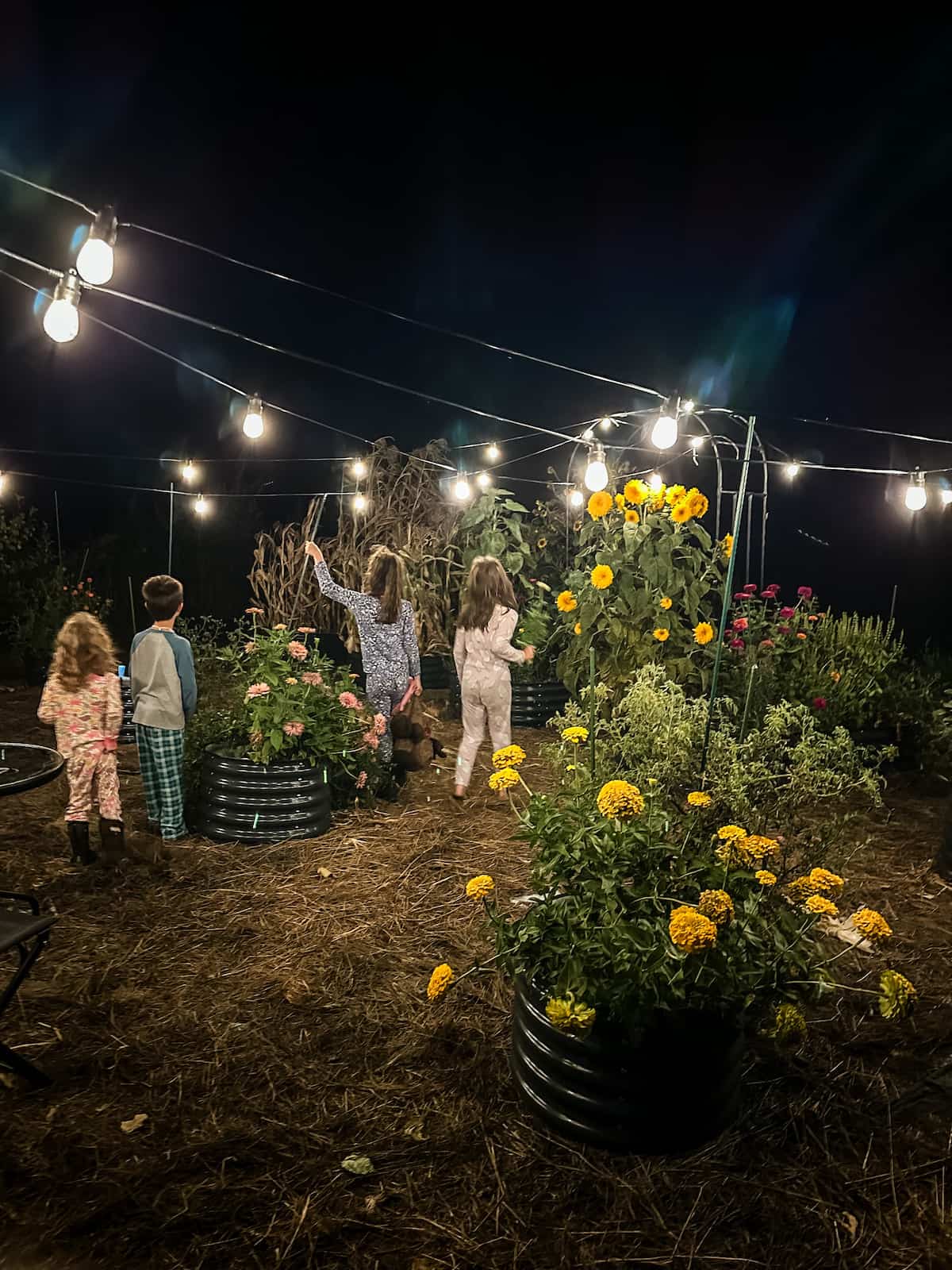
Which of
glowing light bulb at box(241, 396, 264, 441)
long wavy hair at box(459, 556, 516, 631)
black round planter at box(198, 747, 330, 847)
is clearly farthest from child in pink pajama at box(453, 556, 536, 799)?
glowing light bulb at box(241, 396, 264, 441)

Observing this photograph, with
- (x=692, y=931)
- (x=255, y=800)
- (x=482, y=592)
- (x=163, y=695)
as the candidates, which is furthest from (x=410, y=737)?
(x=692, y=931)

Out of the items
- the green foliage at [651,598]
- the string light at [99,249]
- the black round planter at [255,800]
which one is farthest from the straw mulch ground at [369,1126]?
the string light at [99,249]

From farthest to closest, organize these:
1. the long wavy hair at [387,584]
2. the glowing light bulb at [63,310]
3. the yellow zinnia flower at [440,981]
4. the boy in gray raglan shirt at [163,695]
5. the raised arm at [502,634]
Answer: the long wavy hair at [387,584]
the raised arm at [502,634]
the boy in gray raglan shirt at [163,695]
the glowing light bulb at [63,310]
the yellow zinnia flower at [440,981]

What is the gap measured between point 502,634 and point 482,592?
0.29 metres

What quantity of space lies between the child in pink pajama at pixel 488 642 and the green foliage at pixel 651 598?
31.1 inches

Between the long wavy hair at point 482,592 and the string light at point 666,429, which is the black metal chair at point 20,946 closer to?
the long wavy hair at point 482,592

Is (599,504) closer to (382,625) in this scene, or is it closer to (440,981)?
(382,625)

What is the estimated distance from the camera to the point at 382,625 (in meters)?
4.80

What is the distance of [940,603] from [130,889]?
9.24 metres

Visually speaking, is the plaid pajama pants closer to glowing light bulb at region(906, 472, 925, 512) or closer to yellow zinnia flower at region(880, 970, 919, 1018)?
yellow zinnia flower at region(880, 970, 919, 1018)

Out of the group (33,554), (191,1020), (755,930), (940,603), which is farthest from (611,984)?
(33,554)

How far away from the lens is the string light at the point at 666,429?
4.41 metres

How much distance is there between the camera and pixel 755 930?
1.98 metres

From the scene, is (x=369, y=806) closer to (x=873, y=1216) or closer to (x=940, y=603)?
(x=873, y=1216)
